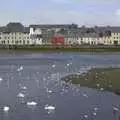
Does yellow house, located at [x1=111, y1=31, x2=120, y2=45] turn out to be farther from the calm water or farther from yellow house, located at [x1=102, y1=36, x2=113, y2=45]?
the calm water

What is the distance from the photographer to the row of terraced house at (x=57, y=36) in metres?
157

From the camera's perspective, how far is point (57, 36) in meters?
159

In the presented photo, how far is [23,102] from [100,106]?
4239mm

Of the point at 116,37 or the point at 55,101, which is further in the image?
the point at 116,37

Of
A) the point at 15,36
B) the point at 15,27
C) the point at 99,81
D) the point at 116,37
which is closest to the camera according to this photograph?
the point at 99,81

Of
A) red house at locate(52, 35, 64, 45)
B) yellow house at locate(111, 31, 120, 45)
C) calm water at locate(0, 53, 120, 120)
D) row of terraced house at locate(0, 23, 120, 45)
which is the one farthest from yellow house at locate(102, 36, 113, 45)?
calm water at locate(0, 53, 120, 120)

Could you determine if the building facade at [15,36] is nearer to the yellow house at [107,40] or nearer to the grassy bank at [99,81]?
the yellow house at [107,40]

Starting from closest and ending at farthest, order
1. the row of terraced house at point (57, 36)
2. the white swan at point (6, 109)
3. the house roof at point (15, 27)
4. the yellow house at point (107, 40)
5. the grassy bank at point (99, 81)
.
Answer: the white swan at point (6, 109)
the grassy bank at point (99, 81)
the row of terraced house at point (57, 36)
the house roof at point (15, 27)
the yellow house at point (107, 40)

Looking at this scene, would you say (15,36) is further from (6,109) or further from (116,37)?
(6,109)

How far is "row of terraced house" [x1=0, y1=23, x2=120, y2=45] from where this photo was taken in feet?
515

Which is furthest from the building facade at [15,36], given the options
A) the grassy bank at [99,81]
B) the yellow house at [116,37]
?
the grassy bank at [99,81]

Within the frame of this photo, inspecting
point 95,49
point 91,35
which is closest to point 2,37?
point 91,35

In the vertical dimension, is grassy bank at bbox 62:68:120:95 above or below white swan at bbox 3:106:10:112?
above

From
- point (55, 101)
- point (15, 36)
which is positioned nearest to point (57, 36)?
point (15, 36)
